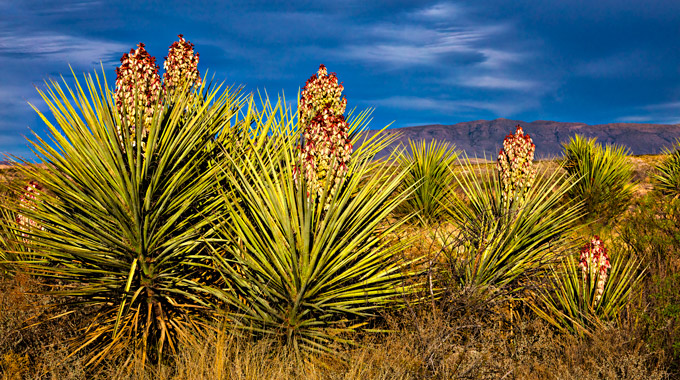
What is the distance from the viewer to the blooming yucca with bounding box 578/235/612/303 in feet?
15.2

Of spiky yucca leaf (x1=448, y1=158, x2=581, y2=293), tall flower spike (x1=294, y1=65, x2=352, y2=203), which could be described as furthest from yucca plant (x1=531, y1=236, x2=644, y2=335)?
tall flower spike (x1=294, y1=65, x2=352, y2=203)

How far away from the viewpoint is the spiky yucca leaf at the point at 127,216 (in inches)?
133

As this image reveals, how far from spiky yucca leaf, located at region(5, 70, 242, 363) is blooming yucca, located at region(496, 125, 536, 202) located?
10.0 ft

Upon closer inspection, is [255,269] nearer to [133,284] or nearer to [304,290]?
[304,290]

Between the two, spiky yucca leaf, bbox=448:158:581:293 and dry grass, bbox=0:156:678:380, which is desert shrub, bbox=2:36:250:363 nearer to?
dry grass, bbox=0:156:678:380

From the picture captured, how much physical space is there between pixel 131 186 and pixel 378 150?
234 centimetres

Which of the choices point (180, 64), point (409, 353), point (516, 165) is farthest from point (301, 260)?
point (516, 165)

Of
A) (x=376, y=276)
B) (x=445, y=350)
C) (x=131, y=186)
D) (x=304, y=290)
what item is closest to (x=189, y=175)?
(x=131, y=186)

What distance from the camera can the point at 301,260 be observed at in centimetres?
329

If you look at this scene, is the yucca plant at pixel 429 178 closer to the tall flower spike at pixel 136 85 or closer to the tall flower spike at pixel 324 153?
the tall flower spike at pixel 324 153

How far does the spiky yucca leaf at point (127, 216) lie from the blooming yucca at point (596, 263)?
3.89 meters

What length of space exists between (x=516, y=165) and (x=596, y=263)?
52.8 inches

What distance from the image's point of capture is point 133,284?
137 inches

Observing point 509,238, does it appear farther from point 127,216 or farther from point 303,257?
point 127,216
